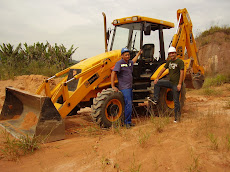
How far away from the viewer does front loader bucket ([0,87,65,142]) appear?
4.20 m

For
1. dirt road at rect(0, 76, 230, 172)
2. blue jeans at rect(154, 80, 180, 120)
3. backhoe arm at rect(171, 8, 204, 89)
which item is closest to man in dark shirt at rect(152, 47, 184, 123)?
blue jeans at rect(154, 80, 180, 120)

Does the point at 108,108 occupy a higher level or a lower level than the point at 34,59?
lower

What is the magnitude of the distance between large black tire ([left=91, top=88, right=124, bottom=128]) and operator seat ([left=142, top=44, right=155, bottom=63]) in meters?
1.67

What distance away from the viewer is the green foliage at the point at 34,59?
12406mm

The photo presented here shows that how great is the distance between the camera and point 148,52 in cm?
642

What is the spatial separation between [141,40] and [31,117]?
3464 mm

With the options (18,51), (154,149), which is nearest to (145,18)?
(154,149)

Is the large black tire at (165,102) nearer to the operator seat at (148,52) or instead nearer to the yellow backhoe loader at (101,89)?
the yellow backhoe loader at (101,89)

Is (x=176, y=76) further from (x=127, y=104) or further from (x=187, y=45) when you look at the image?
(x=187, y=45)

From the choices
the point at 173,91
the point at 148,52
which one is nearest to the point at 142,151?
the point at 173,91

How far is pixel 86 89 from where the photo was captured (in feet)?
17.2

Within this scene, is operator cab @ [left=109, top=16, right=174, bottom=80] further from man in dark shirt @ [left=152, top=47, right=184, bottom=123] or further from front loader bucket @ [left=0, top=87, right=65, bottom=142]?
front loader bucket @ [left=0, top=87, right=65, bottom=142]

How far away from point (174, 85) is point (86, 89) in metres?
2.11

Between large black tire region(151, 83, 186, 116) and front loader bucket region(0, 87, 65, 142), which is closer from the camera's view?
front loader bucket region(0, 87, 65, 142)
